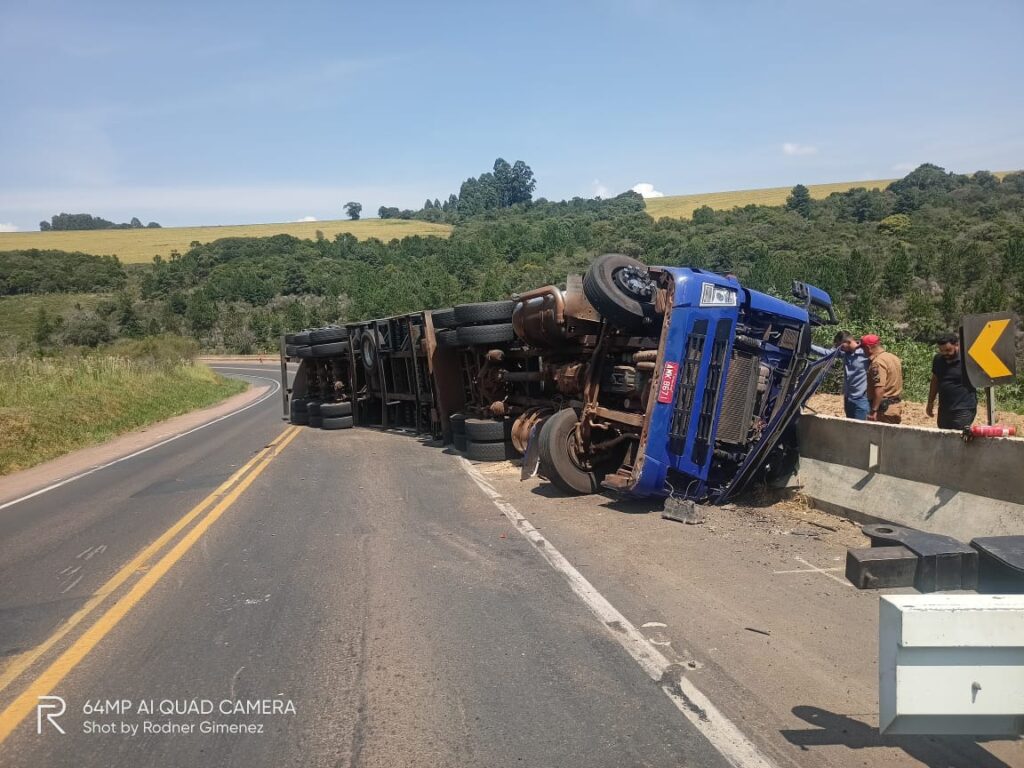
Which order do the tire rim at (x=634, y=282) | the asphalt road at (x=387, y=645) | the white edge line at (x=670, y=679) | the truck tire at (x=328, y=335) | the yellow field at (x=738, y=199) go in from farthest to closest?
the yellow field at (x=738, y=199)
the truck tire at (x=328, y=335)
the tire rim at (x=634, y=282)
the asphalt road at (x=387, y=645)
the white edge line at (x=670, y=679)

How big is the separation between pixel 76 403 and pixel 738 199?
9126 centimetres

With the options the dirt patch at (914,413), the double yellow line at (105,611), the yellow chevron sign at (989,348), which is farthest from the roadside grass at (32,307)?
the yellow chevron sign at (989,348)

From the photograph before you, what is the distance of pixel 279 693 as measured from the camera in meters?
4.12

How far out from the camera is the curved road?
3.60 m

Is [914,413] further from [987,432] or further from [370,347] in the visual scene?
[370,347]

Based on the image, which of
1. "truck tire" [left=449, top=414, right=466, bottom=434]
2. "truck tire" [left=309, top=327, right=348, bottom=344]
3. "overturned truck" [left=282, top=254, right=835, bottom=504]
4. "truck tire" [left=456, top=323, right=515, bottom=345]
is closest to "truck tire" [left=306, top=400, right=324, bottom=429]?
"truck tire" [left=309, top=327, right=348, bottom=344]

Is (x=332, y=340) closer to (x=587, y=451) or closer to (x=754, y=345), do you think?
(x=587, y=451)

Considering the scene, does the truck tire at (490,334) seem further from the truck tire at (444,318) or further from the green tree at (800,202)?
the green tree at (800,202)

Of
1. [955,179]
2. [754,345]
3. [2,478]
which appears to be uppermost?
[955,179]

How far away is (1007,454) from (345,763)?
518 cm

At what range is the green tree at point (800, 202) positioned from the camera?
78.1m

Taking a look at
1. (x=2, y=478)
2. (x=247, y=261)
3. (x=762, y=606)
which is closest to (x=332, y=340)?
(x=2, y=478)

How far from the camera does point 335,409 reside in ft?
59.9

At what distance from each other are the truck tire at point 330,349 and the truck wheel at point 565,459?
398 inches
